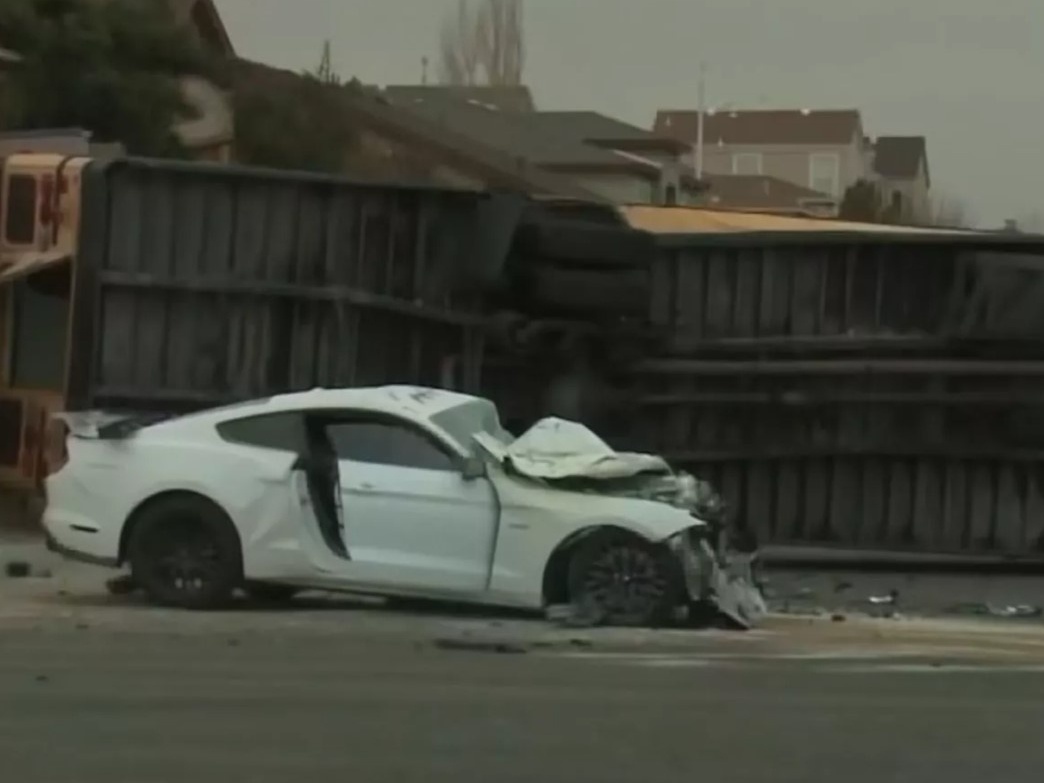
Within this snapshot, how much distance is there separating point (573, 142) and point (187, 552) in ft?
175

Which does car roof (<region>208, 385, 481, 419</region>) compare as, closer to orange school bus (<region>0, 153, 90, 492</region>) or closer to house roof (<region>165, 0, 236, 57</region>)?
orange school bus (<region>0, 153, 90, 492</region>)

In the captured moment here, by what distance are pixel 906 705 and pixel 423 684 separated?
240 centimetres

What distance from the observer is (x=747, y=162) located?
10406 centimetres

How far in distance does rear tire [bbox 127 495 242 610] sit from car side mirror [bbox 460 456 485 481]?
155 cm

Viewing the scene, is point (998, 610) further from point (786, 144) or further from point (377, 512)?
point (786, 144)

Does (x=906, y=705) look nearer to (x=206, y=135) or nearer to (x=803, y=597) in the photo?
(x=803, y=597)

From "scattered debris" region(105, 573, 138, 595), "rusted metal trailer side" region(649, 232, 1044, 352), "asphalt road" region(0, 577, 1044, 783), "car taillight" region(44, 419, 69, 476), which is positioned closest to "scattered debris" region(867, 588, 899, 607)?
"asphalt road" region(0, 577, 1044, 783)

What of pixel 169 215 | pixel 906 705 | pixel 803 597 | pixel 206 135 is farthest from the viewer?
pixel 206 135

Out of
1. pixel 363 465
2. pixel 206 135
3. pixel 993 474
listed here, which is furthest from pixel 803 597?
pixel 206 135

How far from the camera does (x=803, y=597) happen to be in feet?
52.2

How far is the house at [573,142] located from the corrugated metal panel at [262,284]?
119 feet

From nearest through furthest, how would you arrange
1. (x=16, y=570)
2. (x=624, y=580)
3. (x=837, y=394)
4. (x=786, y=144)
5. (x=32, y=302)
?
(x=624, y=580), (x=16, y=570), (x=837, y=394), (x=32, y=302), (x=786, y=144)

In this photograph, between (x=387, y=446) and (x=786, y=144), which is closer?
(x=387, y=446)

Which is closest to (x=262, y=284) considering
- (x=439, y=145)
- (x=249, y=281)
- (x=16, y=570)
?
(x=249, y=281)
